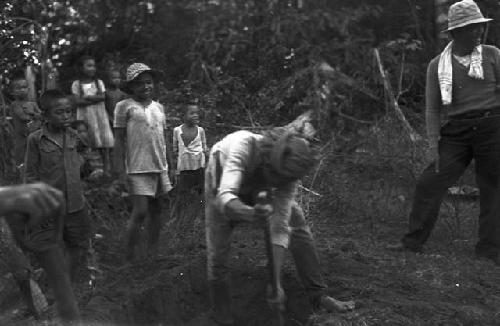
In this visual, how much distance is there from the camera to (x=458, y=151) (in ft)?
20.5

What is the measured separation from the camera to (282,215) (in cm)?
471

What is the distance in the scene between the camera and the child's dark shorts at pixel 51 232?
16.0 feet

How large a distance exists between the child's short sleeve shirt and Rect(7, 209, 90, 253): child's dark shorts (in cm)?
86

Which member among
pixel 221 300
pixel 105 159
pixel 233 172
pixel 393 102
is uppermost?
pixel 233 172

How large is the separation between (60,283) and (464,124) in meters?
3.27

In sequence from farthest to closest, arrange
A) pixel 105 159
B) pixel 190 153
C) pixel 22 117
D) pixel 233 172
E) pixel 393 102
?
pixel 393 102, pixel 105 159, pixel 190 153, pixel 22 117, pixel 233 172

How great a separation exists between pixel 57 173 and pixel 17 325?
979mm

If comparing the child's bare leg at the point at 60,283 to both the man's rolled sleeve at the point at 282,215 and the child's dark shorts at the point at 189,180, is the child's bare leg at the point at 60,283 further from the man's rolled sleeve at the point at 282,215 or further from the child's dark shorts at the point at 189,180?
the child's dark shorts at the point at 189,180

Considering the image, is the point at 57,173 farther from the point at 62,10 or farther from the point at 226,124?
the point at 62,10

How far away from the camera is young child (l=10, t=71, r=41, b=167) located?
6.97m

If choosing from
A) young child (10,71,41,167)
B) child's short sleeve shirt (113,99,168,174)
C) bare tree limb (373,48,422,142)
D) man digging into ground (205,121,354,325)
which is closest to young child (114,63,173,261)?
child's short sleeve shirt (113,99,168,174)

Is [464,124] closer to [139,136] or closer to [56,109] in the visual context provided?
[139,136]

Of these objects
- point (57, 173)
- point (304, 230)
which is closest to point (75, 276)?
point (57, 173)

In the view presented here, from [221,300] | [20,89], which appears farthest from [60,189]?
[20,89]
